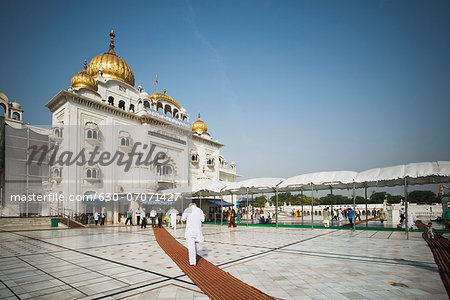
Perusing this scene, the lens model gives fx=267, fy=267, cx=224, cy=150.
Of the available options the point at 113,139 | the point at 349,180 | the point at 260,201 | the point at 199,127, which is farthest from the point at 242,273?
the point at 260,201

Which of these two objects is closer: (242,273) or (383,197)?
(242,273)

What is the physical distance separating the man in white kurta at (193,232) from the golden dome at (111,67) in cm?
2714

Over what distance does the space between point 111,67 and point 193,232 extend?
28.7m

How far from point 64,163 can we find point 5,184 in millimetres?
8763

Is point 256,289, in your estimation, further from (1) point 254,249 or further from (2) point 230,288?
(1) point 254,249

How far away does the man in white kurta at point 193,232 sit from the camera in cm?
653

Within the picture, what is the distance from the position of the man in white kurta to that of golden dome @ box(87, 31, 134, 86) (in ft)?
89.0

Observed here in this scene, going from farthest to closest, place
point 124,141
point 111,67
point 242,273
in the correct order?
point 111,67
point 124,141
point 242,273

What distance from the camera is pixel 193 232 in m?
6.78

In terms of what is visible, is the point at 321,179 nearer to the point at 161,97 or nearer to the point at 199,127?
the point at 161,97

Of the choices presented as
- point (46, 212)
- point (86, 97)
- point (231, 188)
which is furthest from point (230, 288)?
point (46, 212)

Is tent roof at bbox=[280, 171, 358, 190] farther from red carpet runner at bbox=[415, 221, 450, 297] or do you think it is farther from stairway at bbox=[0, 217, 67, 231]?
stairway at bbox=[0, 217, 67, 231]

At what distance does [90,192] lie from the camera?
2364 centimetres

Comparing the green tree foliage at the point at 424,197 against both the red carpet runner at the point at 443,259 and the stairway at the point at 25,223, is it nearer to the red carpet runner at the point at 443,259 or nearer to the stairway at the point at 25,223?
the red carpet runner at the point at 443,259
